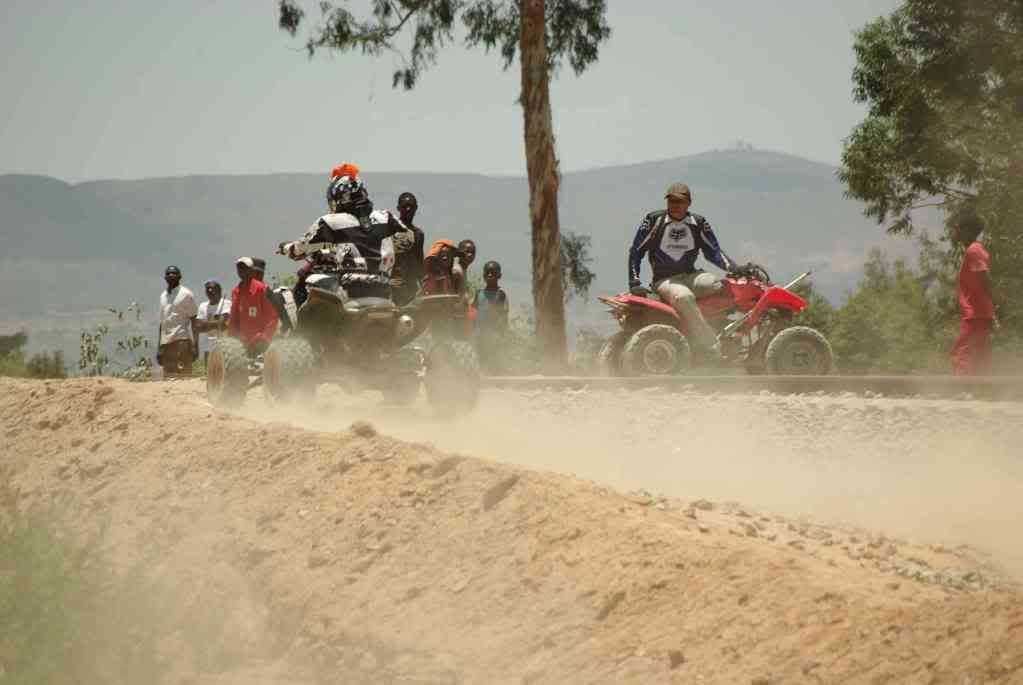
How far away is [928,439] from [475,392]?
409 centimetres

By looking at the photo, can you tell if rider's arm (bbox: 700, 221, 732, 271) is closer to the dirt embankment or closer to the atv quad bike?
the atv quad bike

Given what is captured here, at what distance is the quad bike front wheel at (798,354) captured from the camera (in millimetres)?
17594

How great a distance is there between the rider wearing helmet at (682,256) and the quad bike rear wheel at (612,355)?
81 cm

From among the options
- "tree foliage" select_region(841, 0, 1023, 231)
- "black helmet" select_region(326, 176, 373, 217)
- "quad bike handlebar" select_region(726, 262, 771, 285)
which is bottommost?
"quad bike handlebar" select_region(726, 262, 771, 285)

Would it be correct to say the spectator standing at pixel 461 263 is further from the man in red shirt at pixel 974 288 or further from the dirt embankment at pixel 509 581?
the dirt embankment at pixel 509 581

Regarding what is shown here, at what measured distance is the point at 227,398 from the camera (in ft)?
50.1

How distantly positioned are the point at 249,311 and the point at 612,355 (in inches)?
165

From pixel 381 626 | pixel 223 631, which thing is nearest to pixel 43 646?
pixel 223 631

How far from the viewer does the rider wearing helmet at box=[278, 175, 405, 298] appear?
14.1 metres

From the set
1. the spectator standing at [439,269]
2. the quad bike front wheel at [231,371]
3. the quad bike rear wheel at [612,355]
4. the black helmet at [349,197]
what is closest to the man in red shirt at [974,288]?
the quad bike rear wheel at [612,355]

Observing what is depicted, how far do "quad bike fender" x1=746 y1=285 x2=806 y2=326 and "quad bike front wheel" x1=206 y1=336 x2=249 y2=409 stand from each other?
5.82 metres

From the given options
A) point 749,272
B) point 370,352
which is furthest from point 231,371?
point 749,272

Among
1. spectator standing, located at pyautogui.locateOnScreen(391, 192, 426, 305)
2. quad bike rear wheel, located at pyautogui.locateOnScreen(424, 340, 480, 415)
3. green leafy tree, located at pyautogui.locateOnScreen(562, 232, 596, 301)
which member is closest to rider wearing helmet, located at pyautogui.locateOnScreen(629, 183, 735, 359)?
spectator standing, located at pyautogui.locateOnScreen(391, 192, 426, 305)

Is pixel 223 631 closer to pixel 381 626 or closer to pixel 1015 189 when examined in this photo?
pixel 381 626
